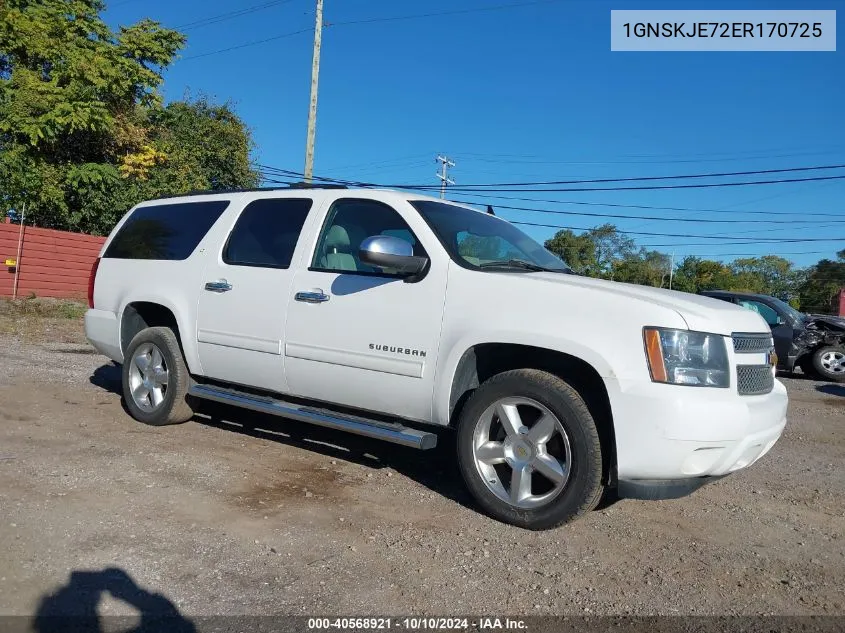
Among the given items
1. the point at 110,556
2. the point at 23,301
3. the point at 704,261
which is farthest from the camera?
the point at 704,261

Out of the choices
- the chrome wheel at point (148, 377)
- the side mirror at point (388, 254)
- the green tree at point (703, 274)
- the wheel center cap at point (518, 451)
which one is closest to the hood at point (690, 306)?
the side mirror at point (388, 254)

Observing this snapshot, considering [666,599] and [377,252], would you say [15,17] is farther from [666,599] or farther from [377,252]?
[666,599]

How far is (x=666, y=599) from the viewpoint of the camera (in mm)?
2967

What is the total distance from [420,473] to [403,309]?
4.23ft

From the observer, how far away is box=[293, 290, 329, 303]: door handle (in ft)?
14.6

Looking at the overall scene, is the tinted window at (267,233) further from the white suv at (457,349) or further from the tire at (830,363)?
the tire at (830,363)

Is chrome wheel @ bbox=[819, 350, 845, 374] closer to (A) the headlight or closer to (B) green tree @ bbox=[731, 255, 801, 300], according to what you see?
(A) the headlight

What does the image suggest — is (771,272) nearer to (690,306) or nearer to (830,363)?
(830,363)

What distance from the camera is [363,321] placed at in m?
4.26

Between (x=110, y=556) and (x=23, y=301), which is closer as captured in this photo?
(x=110, y=556)

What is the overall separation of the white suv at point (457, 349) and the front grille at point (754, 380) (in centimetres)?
2

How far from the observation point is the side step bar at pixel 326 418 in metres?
3.98

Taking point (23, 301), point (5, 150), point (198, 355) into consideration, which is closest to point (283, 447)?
point (198, 355)

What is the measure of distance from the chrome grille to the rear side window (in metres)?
3.89
